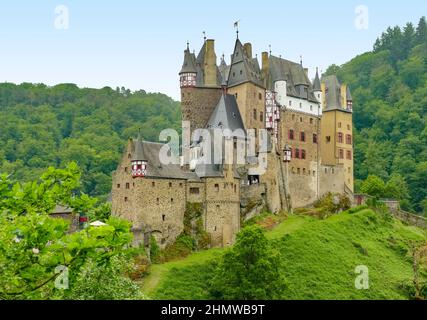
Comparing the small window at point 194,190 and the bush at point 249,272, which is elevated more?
the small window at point 194,190

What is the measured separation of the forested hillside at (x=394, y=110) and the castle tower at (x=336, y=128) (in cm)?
1039

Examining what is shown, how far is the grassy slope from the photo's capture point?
166 ft

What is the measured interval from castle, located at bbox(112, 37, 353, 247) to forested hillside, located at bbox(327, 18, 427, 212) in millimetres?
14729

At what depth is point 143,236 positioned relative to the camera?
172 ft

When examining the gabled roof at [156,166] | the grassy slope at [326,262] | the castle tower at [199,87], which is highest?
the castle tower at [199,87]

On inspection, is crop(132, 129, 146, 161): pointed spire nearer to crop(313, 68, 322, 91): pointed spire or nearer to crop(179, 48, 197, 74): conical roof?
crop(179, 48, 197, 74): conical roof

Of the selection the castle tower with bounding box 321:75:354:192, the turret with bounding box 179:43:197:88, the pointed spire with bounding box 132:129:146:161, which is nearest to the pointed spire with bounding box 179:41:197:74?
the turret with bounding box 179:43:197:88

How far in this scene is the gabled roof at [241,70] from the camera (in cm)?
6350

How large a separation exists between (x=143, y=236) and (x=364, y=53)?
119792mm

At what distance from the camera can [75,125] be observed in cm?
14200

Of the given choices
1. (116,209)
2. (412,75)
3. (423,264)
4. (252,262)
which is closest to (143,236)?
(116,209)

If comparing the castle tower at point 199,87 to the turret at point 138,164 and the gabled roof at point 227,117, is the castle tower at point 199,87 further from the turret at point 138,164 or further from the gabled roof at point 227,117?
the turret at point 138,164

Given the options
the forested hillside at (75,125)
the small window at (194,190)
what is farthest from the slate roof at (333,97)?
the forested hillside at (75,125)
